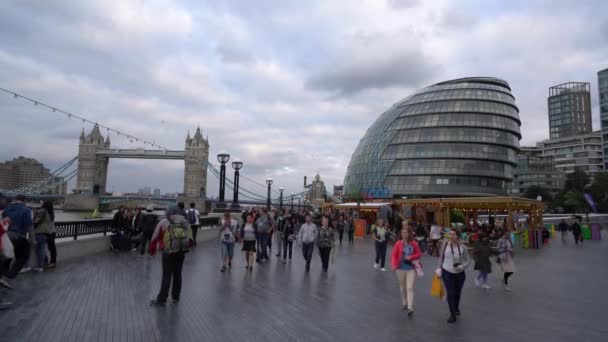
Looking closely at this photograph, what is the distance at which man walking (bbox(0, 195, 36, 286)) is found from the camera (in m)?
7.45

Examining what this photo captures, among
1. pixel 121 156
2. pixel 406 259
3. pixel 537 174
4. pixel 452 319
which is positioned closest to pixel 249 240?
pixel 406 259

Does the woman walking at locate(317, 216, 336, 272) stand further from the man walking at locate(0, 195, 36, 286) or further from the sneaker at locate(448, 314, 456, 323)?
the man walking at locate(0, 195, 36, 286)

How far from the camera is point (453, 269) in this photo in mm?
6695

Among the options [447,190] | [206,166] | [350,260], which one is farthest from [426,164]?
[206,166]

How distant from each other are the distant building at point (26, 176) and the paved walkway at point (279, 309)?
115 meters

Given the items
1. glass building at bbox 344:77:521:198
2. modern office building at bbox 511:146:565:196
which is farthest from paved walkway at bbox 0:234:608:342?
modern office building at bbox 511:146:565:196

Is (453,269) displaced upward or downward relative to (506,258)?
upward

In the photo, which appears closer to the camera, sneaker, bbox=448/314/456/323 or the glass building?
sneaker, bbox=448/314/456/323

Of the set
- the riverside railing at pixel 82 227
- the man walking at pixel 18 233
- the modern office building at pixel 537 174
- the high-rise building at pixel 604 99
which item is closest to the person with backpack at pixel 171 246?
the man walking at pixel 18 233

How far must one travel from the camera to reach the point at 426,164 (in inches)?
2419

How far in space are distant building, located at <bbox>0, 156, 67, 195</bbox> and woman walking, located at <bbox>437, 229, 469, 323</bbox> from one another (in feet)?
393

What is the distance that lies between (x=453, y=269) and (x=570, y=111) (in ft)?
661

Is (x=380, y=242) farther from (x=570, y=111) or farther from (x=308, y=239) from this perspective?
(x=570, y=111)

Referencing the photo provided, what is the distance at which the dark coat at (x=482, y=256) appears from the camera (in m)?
9.33
